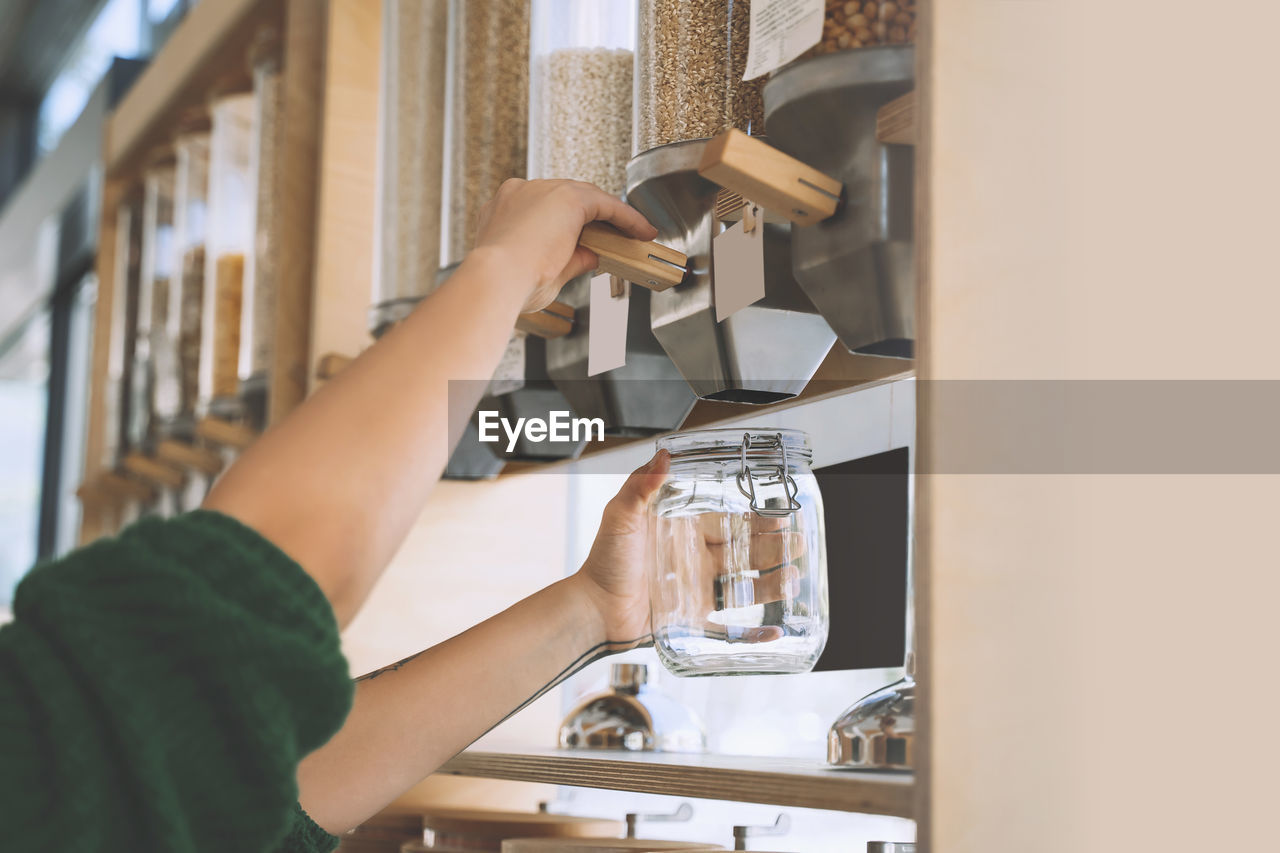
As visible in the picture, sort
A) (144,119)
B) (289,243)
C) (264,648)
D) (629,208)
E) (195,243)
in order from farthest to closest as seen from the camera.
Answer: (144,119) < (195,243) < (289,243) < (629,208) < (264,648)

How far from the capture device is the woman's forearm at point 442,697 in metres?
0.88

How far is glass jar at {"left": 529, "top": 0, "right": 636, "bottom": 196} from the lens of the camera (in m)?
1.04

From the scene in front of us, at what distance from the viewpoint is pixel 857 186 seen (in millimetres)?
728

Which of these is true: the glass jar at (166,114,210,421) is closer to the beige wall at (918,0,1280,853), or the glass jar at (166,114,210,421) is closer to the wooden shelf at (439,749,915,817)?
the wooden shelf at (439,749,915,817)

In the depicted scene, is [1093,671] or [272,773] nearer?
[272,773]

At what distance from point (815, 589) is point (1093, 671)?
0.21m

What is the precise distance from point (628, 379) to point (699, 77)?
10.3 inches

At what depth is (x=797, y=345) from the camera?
0.88 metres

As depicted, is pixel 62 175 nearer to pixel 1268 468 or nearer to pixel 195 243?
pixel 195 243

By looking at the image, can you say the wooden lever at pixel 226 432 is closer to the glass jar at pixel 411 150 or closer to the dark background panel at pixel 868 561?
the glass jar at pixel 411 150

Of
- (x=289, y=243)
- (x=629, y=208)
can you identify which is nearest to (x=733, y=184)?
(x=629, y=208)

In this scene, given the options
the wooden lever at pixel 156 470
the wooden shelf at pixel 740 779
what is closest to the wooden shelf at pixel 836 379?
the wooden shelf at pixel 740 779

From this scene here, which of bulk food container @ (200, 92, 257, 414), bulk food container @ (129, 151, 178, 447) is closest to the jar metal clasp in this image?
bulk food container @ (200, 92, 257, 414)

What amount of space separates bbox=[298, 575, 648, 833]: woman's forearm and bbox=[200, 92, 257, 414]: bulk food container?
1.06m
